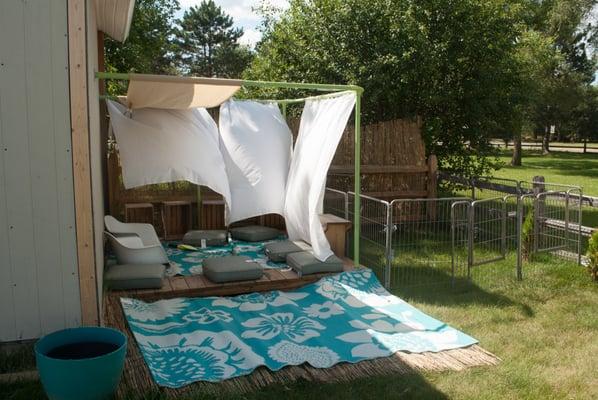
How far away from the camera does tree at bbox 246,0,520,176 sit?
9086 millimetres

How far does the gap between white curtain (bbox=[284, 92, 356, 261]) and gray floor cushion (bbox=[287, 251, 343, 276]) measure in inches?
2.7

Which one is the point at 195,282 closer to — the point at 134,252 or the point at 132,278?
the point at 132,278

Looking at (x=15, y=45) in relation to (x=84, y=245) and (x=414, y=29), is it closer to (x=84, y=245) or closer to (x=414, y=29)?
(x=84, y=245)

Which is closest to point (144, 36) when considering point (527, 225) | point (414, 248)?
point (414, 248)

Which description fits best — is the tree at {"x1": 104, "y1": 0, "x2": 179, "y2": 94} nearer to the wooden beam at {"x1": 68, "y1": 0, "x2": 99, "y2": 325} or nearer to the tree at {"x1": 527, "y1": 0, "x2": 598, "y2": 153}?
the wooden beam at {"x1": 68, "y1": 0, "x2": 99, "y2": 325}

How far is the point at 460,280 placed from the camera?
641 centimetres

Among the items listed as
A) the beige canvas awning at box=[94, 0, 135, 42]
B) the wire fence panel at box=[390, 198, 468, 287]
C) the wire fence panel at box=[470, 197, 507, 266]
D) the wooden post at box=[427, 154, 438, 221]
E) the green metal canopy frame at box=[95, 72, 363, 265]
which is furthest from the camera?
the wooden post at box=[427, 154, 438, 221]

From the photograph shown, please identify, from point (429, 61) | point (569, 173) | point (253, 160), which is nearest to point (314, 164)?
point (253, 160)

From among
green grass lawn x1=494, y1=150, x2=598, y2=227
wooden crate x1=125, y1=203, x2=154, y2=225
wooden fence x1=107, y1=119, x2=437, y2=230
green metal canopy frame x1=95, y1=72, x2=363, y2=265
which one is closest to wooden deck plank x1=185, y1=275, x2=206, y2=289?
green metal canopy frame x1=95, y1=72, x2=363, y2=265

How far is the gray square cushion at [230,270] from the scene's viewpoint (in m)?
5.85

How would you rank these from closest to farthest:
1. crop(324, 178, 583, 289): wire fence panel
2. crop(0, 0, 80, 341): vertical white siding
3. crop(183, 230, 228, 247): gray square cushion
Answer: crop(0, 0, 80, 341): vertical white siding → crop(324, 178, 583, 289): wire fence panel → crop(183, 230, 228, 247): gray square cushion

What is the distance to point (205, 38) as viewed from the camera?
133 feet

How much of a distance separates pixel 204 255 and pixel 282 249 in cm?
117

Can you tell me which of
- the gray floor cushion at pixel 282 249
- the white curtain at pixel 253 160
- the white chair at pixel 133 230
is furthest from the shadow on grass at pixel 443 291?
the white chair at pixel 133 230
